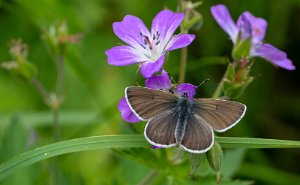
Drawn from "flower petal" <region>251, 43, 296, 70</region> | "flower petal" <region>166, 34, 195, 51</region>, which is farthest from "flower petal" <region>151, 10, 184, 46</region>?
"flower petal" <region>251, 43, 296, 70</region>

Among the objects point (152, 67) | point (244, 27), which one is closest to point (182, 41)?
point (152, 67)

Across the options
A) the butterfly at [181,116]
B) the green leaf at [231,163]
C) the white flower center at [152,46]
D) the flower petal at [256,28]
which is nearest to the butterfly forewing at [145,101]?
the butterfly at [181,116]

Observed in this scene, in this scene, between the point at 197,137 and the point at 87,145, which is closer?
the point at 197,137

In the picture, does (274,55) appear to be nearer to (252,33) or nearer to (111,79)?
(252,33)

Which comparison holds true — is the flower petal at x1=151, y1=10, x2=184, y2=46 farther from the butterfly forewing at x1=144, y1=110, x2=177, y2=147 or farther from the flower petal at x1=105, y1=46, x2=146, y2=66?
the butterfly forewing at x1=144, y1=110, x2=177, y2=147

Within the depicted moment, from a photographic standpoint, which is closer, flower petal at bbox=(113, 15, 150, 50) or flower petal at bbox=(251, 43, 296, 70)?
flower petal at bbox=(113, 15, 150, 50)


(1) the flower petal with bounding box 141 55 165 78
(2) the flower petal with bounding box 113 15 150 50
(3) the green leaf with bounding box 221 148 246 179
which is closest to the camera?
(1) the flower petal with bounding box 141 55 165 78

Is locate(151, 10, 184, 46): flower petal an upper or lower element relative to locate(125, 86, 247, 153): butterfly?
upper
